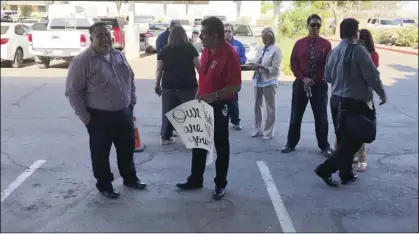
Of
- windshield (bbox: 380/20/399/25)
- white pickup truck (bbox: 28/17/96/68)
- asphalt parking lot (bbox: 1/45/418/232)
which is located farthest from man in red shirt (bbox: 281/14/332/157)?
windshield (bbox: 380/20/399/25)

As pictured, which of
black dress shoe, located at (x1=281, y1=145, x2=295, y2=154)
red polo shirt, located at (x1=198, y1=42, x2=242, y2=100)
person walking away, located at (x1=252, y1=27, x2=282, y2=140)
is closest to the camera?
red polo shirt, located at (x1=198, y1=42, x2=242, y2=100)

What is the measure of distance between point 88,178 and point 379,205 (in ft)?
9.21

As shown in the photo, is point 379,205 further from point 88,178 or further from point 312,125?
point 312,125

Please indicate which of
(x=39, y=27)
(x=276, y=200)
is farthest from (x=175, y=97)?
(x=39, y=27)

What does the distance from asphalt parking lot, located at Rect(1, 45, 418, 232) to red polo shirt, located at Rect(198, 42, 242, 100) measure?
41.0 inches

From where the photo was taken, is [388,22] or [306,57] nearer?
[306,57]

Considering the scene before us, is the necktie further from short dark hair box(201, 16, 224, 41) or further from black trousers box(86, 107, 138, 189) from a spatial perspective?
black trousers box(86, 107, 138, 189)

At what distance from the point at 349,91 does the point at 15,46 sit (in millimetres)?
12487

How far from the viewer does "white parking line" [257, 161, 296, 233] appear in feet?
12.9

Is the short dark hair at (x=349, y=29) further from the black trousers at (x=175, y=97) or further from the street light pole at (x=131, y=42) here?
the street light pole at (x=131, y=42)

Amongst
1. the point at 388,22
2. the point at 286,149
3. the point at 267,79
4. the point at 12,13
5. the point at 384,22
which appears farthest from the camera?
the point at 388,22

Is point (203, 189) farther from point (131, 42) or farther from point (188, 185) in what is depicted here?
point (131, 42)

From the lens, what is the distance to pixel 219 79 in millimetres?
4246

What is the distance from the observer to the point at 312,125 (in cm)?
764
